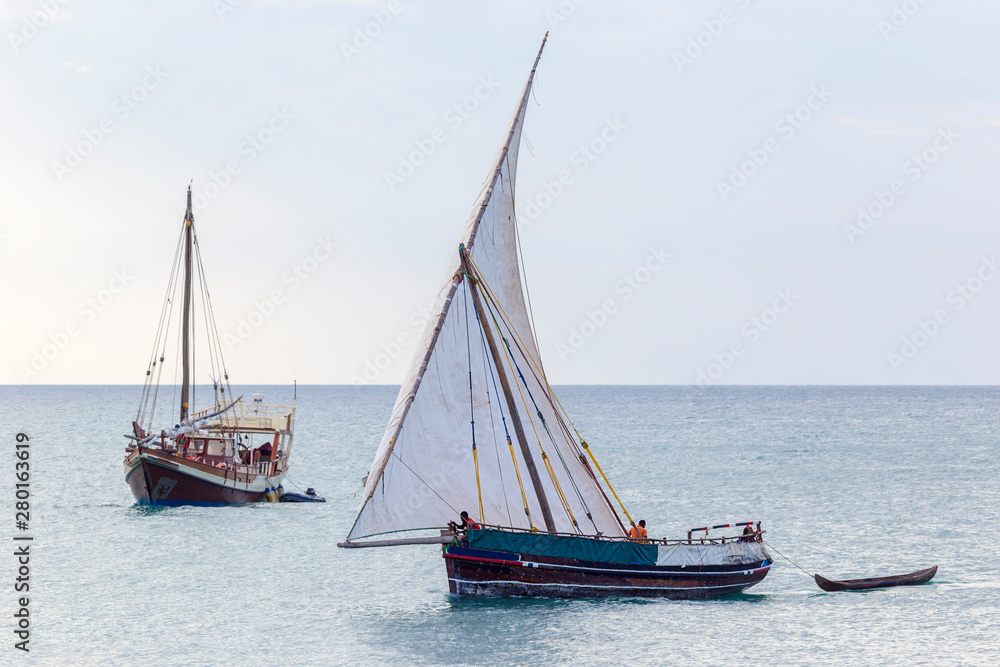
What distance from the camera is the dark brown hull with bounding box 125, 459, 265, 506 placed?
5656cm

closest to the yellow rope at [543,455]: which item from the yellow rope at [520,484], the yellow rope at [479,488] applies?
the yellow rope at [520,484]

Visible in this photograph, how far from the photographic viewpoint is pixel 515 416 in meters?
34.6

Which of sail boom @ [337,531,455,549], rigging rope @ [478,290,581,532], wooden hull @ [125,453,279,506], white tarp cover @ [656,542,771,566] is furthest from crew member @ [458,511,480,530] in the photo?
wooden hull @ [125,453,279,506]

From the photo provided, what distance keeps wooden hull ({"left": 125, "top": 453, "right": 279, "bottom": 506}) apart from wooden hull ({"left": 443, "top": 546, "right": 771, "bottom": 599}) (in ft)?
88.5

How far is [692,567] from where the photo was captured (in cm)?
3484

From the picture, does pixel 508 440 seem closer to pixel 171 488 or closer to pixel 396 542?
pixel 396 542

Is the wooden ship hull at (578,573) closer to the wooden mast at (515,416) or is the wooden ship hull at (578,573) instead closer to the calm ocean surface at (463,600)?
the calm ocean surface at (463,600)

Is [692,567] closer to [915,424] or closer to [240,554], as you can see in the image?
[240,554]

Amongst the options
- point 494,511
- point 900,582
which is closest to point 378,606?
point 494,511

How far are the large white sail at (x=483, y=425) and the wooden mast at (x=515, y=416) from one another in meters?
0.16

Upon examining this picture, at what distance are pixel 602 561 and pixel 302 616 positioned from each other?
9.63 m

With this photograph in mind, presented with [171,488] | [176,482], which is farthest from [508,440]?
[171,488]

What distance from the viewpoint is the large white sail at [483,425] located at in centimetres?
3161

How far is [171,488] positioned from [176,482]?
474 mm
